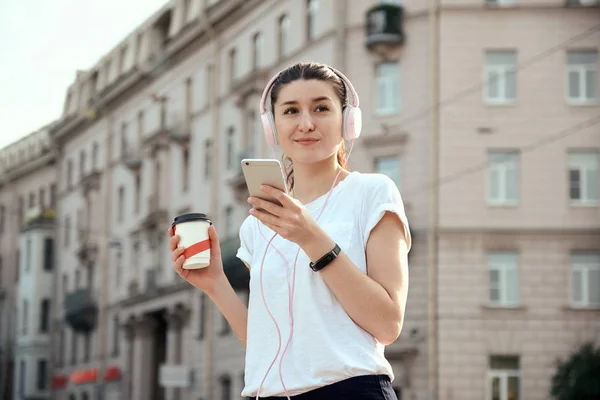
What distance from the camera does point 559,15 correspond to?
30.9m

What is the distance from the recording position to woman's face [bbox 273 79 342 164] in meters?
3.15

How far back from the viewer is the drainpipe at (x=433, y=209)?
30078 mm

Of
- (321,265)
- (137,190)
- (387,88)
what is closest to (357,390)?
(321,265)

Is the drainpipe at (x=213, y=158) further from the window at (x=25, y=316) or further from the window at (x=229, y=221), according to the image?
the window at (x=25, y=316)

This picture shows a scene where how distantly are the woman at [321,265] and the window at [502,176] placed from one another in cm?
2793

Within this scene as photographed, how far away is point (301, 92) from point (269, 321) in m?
0.63

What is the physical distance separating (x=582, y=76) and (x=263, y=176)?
2915cm

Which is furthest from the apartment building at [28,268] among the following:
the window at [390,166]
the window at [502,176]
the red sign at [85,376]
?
the window at [502,176]

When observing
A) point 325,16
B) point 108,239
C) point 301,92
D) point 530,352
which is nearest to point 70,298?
point 108,239

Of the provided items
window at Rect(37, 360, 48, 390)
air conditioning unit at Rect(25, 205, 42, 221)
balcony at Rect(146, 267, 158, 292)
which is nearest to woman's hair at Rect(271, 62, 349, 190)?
balcony at Rect(146, 267, 158, 292)

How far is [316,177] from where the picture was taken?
320 centimetres

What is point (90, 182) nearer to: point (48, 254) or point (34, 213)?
point (48, 254)

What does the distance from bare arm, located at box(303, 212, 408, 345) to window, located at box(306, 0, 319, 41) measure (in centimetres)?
3099

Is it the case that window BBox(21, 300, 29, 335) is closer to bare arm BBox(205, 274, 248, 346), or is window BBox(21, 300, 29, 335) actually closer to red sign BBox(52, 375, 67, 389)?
red sign BBox(52, 375, 67, 389)
